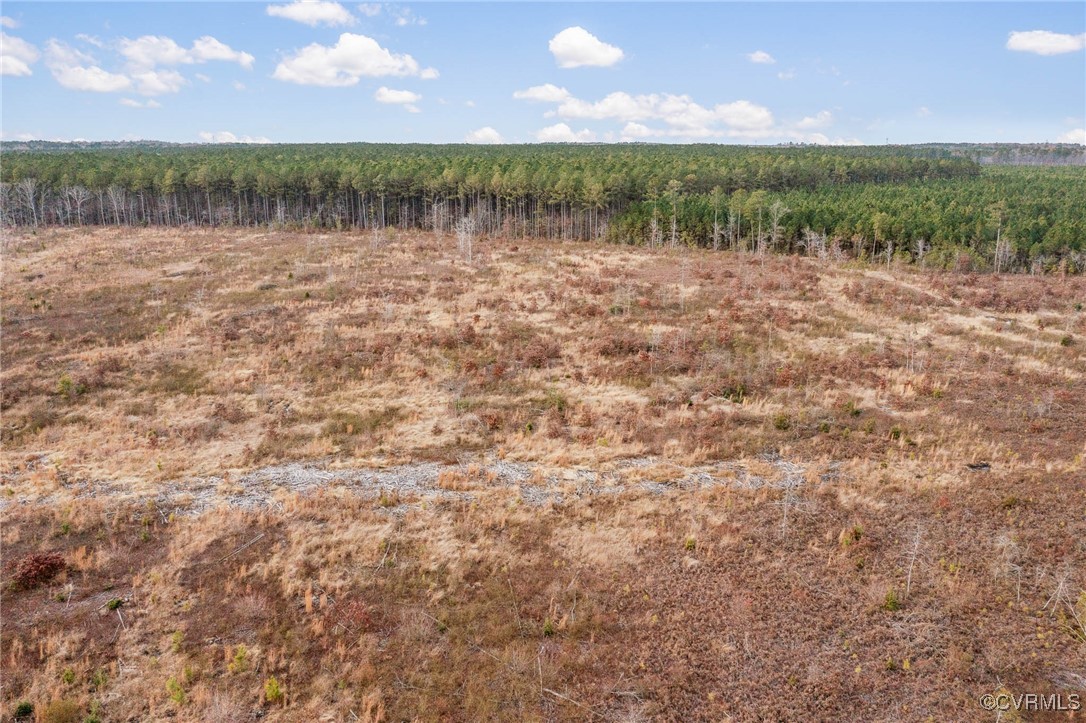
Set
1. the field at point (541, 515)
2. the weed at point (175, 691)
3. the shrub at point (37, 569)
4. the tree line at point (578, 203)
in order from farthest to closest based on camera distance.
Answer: the tree line at point (578, 203)
the shrub at point (37, 569)
the field at point (541, 515)
the weed at point (175, 691)

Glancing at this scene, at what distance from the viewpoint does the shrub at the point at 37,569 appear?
15.5m

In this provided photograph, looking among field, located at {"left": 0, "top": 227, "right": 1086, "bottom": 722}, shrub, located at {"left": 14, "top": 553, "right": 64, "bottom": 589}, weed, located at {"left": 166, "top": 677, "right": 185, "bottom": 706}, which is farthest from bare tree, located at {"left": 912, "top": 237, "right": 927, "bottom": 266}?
shrub, located at {"left": 14, "top": 553, "right": 64, "bottom": 589}

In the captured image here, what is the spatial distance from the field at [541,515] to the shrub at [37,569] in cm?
10

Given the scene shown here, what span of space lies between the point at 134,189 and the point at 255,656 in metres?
102

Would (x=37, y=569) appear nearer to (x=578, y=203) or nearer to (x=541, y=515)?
(x=541, y=515)

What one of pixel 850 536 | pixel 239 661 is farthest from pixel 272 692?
pixel 850 536

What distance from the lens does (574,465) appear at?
74.1ft

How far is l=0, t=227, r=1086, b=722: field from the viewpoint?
504 inches

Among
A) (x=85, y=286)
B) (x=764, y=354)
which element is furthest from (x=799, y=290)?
(x=85, y=286)

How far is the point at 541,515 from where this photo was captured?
62.5ft

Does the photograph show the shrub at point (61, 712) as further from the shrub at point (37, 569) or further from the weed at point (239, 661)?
the shrub at point (37, 569)

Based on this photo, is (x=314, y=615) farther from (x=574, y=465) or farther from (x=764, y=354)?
(x=764, y=354)

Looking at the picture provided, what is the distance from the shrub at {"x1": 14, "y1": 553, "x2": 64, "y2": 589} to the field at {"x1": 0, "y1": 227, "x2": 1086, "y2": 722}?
0.10 meters

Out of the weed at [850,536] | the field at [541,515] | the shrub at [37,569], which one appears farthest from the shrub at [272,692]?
the weed at [850,536]
